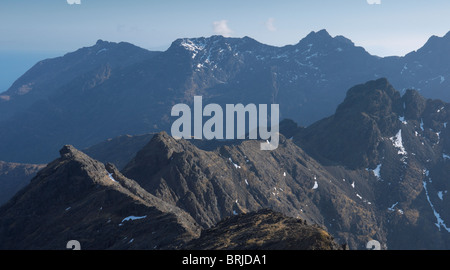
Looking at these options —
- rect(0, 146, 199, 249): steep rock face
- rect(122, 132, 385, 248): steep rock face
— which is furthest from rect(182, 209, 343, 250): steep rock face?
rect(122, 132, 385, 248): steep rock face

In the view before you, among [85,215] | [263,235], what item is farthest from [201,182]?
[263,235]

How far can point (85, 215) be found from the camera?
314 ft

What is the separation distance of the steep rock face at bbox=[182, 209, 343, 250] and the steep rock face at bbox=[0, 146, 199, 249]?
8.16 meters

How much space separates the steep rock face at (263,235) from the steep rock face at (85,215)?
8160 millimetres

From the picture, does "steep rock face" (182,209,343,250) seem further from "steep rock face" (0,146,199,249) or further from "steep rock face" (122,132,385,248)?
"steep rock face" (122,132,385,248)

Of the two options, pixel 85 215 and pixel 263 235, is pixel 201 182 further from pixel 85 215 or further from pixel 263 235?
pixel 263 235

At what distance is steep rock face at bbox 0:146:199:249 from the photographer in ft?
271

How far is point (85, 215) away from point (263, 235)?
53.6 m

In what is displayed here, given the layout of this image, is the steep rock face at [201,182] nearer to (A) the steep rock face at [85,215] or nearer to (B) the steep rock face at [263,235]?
(A) the steep rock face at [85,215]

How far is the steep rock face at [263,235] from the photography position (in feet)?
181

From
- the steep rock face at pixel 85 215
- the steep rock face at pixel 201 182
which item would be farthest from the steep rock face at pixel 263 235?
the steep rock face at pixel 201 182
